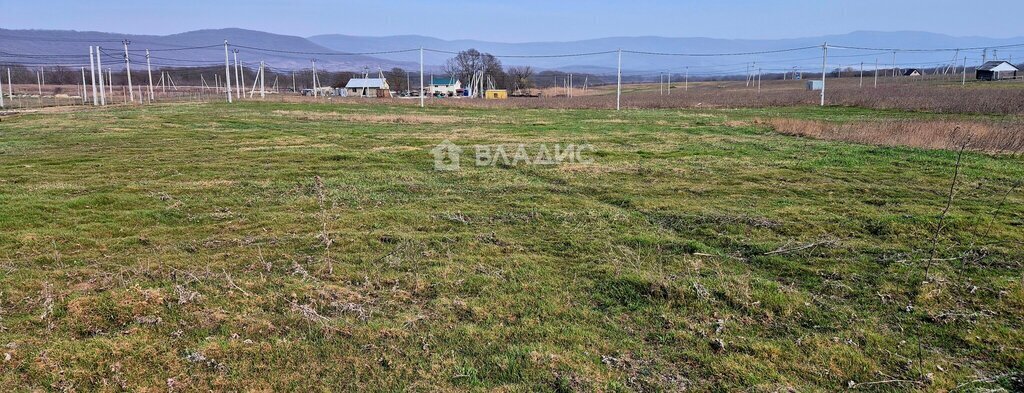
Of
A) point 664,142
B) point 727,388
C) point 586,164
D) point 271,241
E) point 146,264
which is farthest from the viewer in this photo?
point 664,142

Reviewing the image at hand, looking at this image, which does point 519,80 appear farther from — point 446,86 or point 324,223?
point 324,223

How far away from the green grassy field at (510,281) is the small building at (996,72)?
77212 mm

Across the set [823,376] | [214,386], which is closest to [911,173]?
[823,376]

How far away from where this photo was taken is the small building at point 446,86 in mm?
95037

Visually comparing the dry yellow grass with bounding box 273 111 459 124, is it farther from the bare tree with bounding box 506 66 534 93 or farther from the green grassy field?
the bare tree with bounding box 506 66 534 93

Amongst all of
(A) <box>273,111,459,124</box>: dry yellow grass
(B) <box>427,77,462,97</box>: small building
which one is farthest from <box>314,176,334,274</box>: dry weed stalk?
(B) <box>427,77,462,97</box>: small building

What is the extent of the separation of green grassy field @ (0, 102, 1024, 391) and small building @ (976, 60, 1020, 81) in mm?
77212

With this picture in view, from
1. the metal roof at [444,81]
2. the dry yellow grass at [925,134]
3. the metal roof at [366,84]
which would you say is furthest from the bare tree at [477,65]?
the dry yellow grass at [925,134]

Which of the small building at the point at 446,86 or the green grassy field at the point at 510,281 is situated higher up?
the small building at the point at 446,86

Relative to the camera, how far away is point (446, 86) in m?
98.0

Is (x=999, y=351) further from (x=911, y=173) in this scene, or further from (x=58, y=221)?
(x=58, y=221)

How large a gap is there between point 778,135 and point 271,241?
54.1ft

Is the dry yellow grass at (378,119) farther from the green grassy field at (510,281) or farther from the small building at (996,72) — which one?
the small building at (996,72)

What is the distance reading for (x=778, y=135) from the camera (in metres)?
18.5
